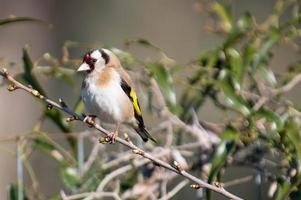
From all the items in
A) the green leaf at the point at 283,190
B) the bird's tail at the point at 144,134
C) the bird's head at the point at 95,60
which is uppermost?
the bird's head at the point at 95,60

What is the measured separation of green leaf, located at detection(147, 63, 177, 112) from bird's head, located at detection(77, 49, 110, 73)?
37 centimetres

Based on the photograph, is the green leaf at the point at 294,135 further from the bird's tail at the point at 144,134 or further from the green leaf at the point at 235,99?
the bird's tail at the point at 144,134

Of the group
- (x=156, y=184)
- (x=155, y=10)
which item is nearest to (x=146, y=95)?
(x=156, y=184)

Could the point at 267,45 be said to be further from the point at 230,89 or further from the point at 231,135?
→ the point at 231,135

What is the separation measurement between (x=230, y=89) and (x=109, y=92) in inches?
29.1

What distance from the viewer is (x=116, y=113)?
359cm

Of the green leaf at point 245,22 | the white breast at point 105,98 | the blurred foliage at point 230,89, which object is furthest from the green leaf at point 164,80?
the green leaf at point 245,22

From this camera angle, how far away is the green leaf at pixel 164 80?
3230 mm

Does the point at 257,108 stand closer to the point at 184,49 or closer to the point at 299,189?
the point at 299,189

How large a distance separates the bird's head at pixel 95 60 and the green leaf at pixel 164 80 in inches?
14.6

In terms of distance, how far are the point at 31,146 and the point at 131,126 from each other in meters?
0.45

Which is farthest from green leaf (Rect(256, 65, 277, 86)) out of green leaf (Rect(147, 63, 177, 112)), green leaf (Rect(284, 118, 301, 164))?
green leaf (Rect(284, 118, 301, 164))

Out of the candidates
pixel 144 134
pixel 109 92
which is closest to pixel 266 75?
pixel 144 134

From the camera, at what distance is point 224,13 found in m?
3.83
